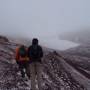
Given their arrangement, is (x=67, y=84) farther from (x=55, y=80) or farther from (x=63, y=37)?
(x=63, y=37)

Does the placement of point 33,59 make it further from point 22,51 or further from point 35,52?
point 22,51

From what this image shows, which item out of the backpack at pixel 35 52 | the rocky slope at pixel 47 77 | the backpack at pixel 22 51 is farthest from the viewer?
the rocky slope at pixel 47 77

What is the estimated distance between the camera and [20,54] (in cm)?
1527

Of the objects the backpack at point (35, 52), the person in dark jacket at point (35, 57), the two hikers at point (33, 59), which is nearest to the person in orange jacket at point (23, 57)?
the two hikers at point (33, 59)

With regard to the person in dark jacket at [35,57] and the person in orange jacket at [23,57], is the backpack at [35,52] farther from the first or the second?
the person in orange jacket at [23,57]

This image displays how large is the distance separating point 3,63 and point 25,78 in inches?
196

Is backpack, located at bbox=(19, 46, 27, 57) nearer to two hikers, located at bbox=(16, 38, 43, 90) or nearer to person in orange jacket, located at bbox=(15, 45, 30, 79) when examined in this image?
person in orange jacket, located at bbox=(15, 45, 30, 79)

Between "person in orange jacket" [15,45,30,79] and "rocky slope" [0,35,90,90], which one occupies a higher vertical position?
"person in orange jacket" [15,45,30,79]

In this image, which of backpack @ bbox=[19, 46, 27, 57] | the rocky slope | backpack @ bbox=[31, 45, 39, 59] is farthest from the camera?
the rocky slope

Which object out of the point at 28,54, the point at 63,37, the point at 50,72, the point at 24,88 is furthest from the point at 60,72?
the point at 63,37

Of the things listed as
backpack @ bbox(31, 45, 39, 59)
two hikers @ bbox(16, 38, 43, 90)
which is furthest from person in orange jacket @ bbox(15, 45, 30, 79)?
backpack @ bbox(31, 45, 39, 59)

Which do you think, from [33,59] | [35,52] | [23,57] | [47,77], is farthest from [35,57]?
[47,77]

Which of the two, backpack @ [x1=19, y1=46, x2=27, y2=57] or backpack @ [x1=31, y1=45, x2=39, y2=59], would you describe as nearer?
backpack @ [x1=31, y1=45, x2=39, y2=59]

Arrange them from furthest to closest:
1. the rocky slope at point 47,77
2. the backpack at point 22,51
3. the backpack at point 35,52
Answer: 1. the rocky slope at point 47,77
2. the backpack at point 22,51
3. the backpack at point 35,52
